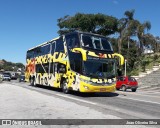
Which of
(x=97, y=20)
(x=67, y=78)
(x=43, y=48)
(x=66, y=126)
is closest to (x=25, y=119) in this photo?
(x=66, y=126)

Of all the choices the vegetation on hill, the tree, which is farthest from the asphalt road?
the tree

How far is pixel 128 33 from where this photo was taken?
52.9 metres

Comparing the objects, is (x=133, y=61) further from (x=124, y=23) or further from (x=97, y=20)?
(x=97, y=20)

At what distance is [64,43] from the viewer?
24781 mm

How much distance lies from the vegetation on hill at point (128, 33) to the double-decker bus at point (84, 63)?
24.4 metres

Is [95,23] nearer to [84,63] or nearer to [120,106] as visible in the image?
[84,63]

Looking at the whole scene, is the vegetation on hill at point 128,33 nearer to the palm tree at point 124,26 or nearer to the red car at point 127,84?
the palm tree at point 124,26

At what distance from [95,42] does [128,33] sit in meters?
30.8

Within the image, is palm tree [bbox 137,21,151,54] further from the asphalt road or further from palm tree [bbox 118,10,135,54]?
the asphalt road

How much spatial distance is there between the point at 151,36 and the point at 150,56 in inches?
149

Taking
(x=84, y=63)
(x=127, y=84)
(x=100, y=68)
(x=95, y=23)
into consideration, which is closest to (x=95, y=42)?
(x=100, y=68)

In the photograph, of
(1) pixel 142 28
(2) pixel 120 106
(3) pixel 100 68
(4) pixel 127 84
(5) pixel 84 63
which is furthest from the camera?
(1) pixel 142 28

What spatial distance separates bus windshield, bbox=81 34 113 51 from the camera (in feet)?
73.8

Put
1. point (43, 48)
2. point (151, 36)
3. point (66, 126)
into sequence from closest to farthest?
point (66, 126)
point (43, 48)
point (151, 36)
